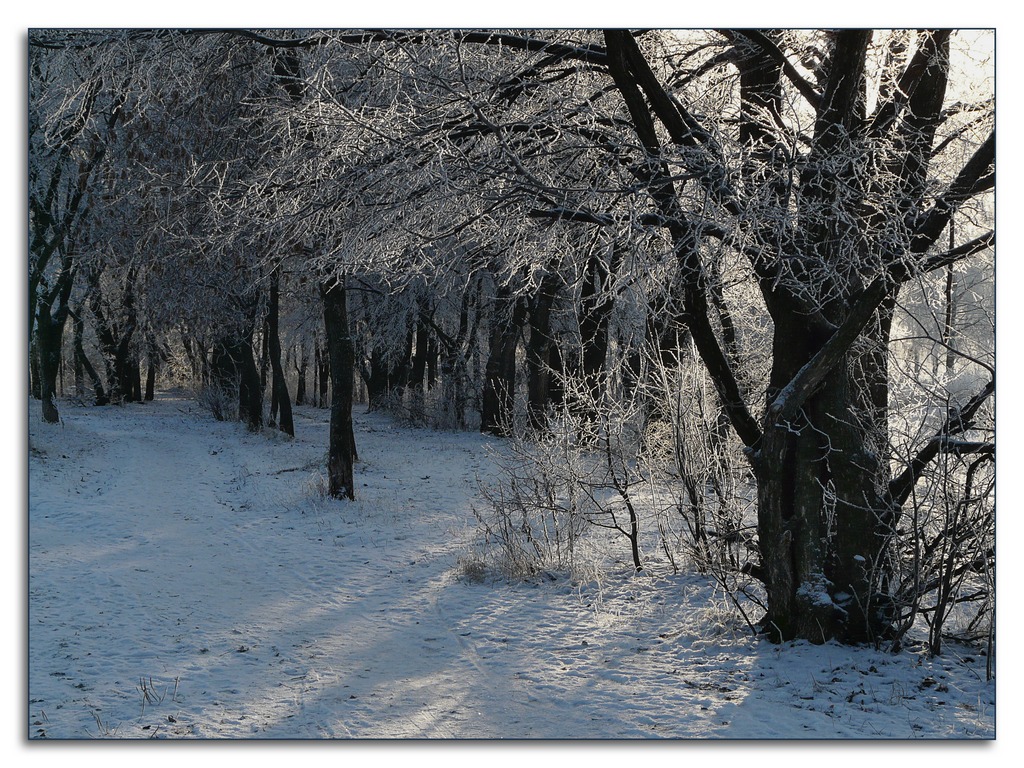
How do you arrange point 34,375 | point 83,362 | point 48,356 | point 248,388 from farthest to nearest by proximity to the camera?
point 248,388, point 83,362, point 48,356, point 34,375

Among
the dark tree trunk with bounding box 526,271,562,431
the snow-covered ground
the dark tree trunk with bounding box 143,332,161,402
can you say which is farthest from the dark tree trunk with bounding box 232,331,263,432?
the snow-covered ground

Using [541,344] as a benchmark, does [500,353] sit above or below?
below

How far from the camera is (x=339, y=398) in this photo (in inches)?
364

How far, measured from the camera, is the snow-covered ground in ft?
12.3

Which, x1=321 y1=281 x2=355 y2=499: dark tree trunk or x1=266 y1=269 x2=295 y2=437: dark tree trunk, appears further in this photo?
x1=266 y1=269 x2=295 y2=437: dark tree trunk

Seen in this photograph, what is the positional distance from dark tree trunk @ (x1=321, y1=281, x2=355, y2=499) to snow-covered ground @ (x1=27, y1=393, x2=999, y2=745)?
177 centimetres

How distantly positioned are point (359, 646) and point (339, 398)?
16.1ft

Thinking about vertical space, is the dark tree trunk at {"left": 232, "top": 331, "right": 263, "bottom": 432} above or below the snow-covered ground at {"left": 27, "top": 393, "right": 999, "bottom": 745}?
above

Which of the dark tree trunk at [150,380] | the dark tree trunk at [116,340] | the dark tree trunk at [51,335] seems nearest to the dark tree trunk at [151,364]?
the dark tree trunk at [150,380]

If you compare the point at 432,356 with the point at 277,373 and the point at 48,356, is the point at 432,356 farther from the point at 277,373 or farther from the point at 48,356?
the point at 48,356

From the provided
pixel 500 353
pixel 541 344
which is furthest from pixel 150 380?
pixel 500 353

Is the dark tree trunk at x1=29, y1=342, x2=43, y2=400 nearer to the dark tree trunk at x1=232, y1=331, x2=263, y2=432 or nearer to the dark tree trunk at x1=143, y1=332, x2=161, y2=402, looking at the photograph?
the dark tree trunk at x1=143, y1=332, x2=161, y2=402

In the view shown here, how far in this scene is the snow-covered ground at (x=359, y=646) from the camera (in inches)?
147
